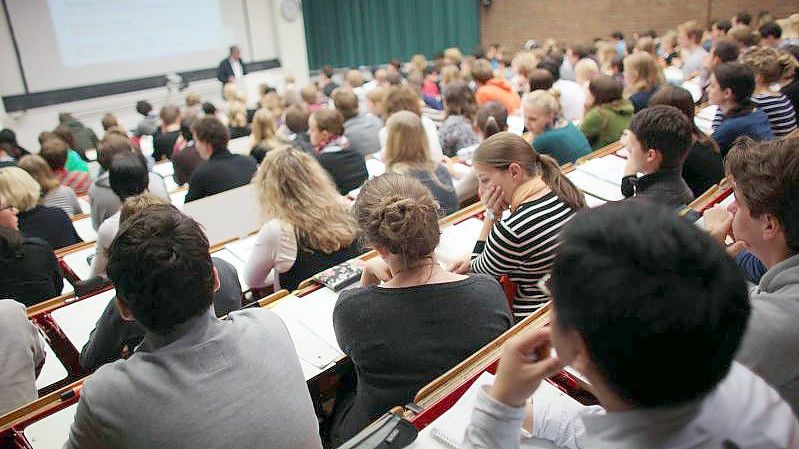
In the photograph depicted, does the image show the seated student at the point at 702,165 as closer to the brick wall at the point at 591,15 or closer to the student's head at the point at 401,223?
the student's head at the point at 401,223

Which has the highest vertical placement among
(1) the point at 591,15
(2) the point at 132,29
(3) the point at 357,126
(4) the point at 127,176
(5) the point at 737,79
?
(2) the point at 132,29

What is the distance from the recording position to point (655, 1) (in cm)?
970

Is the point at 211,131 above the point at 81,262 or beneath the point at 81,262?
above

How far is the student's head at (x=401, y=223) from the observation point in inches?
62.8

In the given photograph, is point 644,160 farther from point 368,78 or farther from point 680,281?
point 368,78

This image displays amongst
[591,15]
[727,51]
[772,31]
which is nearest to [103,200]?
[727,51]

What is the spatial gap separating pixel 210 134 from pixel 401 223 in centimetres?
263

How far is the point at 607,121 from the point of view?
3963mm

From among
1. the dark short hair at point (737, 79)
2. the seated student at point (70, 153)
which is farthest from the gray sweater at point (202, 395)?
the seated student at point (70, 153)

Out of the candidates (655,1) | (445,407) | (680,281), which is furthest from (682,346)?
(655,1)

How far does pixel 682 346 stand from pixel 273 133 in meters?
4.49

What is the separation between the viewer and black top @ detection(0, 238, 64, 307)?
2.40 metres

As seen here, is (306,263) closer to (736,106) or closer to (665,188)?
(665,188)

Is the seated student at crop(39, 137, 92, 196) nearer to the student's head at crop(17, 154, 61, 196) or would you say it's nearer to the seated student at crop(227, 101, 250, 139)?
the student's head at crop(17, 154, 61, 196)
